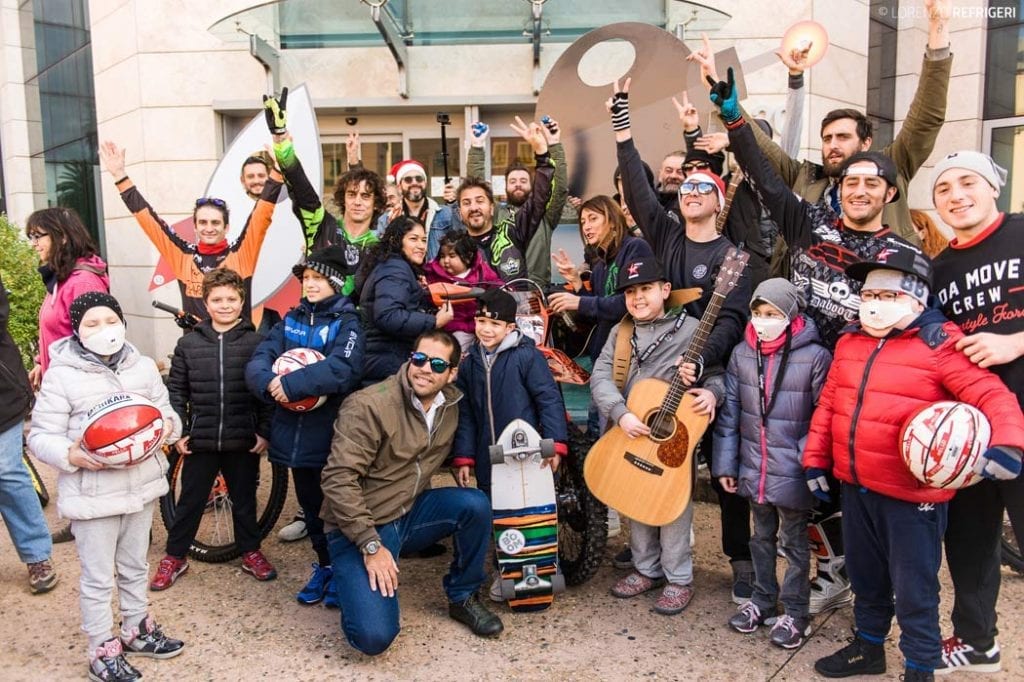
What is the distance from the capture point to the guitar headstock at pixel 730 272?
3527 millimetres

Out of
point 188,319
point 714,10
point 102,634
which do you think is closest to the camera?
point 102,634

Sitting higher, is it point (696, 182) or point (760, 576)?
point (696, 182)

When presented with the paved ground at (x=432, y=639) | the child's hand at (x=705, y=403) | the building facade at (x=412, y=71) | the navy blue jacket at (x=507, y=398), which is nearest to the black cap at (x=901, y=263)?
the child's hand at (x=705, y=403)

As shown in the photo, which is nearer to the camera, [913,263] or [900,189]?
[913,263]

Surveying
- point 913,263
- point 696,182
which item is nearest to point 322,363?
point 696,182

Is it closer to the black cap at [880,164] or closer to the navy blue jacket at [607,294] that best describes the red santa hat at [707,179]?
the navy blue jacket at [607,294]

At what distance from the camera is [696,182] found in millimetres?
3701

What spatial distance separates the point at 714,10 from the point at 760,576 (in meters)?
5.37

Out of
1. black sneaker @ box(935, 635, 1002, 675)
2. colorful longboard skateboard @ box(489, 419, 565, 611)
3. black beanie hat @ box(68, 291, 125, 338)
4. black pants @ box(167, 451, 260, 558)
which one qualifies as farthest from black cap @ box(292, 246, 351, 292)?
black sneaker @ box(935, 635, 1002, 675)

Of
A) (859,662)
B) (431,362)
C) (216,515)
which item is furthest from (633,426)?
(216,515)

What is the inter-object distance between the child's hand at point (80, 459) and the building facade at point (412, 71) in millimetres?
5285

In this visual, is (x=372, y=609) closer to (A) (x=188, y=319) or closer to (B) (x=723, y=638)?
(B) (x=723, y=638)

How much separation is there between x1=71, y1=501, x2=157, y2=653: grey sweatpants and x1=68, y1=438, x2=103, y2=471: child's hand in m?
0.25

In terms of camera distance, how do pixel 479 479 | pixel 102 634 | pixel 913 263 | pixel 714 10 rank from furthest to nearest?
pixel 714 10 → pixel 479 479 → pixel 102 634 → pixel 913 263
